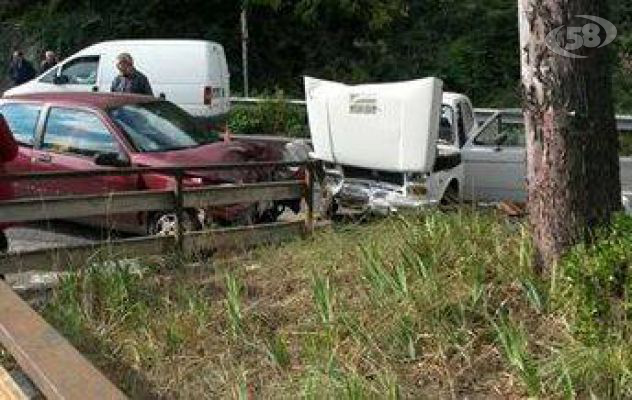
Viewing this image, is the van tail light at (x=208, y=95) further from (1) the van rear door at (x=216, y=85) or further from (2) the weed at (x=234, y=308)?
(2) the weed at (x=234, y=308)

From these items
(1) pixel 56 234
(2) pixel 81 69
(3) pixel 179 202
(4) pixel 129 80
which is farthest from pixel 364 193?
(2) pixel 81 69

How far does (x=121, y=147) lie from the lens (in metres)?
10.6

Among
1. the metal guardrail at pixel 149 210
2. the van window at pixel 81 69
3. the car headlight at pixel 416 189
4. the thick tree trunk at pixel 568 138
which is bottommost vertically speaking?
the car headlight at pixel 416 189

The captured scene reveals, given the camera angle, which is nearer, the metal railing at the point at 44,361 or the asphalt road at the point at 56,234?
the metal railing at the point at 44,361

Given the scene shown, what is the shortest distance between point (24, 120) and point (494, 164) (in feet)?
19.2

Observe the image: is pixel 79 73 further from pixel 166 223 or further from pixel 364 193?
pixel 166 223

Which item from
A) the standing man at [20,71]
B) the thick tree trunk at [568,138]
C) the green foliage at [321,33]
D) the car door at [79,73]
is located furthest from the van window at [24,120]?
the green foliage at [321,33]

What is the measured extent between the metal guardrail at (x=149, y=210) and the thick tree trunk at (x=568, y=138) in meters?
3.26

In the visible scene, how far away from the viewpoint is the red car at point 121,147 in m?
10.3

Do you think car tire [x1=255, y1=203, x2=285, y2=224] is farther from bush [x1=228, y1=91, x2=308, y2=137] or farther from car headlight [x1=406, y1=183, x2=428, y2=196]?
bush [x1=228, y1=91, x2=308, y2=137]

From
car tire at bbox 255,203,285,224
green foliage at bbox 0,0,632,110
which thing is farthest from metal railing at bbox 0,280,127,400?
green foliage at bbox 0,0,632,110

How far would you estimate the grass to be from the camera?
4.35 m

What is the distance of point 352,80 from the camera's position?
87.1 ft

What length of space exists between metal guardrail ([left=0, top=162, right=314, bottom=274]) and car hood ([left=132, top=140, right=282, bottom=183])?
3.13 ft
